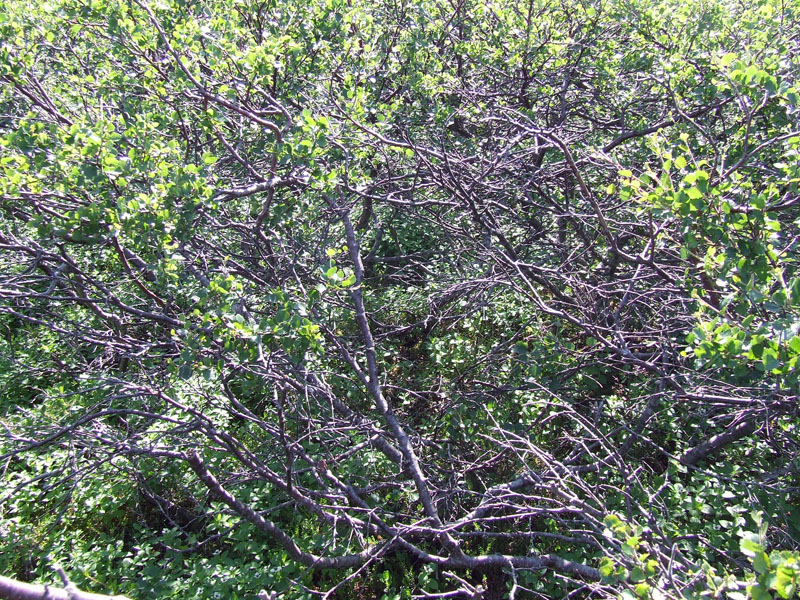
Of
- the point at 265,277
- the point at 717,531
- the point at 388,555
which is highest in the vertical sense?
the point at 265,277

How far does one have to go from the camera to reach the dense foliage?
206cm

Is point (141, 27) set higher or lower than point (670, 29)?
lower

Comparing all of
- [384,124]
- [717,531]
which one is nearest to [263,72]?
[384,124]

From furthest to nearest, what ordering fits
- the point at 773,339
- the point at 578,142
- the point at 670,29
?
the point at 578,142 → the point at 670,29 → the point at 773,339

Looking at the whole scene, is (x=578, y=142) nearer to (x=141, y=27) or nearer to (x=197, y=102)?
(x=197, y=102)

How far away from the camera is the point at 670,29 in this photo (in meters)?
3.49

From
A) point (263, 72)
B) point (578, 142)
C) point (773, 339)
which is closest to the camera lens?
point (773, 339)

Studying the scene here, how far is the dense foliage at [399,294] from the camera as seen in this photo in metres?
2.06

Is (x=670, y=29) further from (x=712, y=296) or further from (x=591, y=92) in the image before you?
(x=712, y=296)

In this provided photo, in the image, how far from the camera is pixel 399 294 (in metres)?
4.34

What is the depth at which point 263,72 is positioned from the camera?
8.07 ft

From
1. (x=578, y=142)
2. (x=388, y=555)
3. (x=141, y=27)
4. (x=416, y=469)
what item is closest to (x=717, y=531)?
(x=416, y=469)

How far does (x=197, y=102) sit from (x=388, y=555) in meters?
2.76

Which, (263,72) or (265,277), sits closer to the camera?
(263,72)
